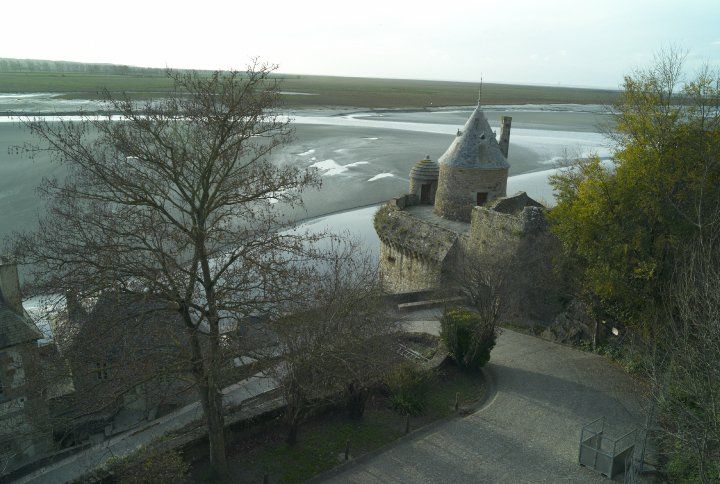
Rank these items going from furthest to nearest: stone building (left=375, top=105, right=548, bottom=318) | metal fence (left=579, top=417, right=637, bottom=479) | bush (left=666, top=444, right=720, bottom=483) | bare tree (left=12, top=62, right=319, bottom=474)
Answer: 1. stone building (left=375, top=105, right=548, bottom=318)
2. metal fence (left=579, top=417, right=637, bottom=479)
3. bush (left=666, top=444, right=720, bottom=483)
4. bare tree (left=12, top=62, right=319, bottom=474)

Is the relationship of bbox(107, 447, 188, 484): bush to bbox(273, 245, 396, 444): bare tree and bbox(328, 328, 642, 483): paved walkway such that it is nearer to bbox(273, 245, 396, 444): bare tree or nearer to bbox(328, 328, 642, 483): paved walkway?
bbox(273, 245, 396, 444): bare tree

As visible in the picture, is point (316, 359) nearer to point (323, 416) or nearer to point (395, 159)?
point (323, 416)

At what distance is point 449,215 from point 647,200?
10.4m

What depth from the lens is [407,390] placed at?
45.5ft

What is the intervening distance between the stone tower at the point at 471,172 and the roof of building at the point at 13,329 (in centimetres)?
1589

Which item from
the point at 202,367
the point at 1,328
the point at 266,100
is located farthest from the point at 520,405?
the point at 1,328

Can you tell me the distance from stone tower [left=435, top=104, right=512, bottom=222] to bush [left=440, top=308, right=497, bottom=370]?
28.5ft

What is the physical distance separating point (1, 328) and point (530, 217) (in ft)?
50.5

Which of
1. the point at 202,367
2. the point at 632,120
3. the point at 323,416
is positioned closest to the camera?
the point at 202,367

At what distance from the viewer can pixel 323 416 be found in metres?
13.6

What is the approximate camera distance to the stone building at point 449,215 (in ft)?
66.8

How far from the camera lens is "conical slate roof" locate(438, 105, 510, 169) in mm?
23391

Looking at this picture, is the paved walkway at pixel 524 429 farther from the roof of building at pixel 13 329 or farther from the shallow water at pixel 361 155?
the roof of building at pixel 13 329

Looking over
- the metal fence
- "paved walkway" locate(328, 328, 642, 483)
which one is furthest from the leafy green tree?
the metal fence
